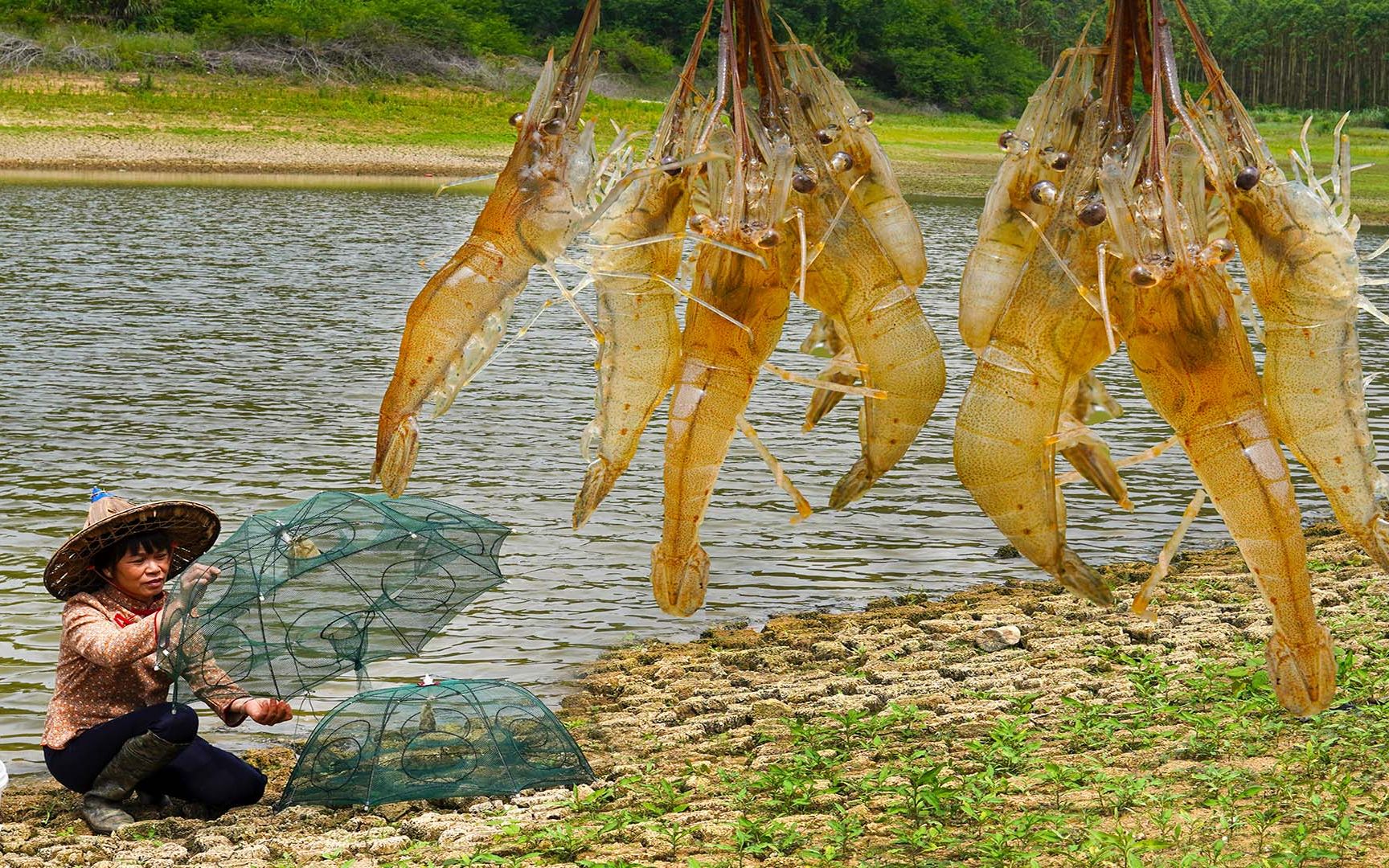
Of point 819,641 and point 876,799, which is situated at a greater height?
point 876,799

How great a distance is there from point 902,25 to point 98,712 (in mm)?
40705

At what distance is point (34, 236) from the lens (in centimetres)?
2719

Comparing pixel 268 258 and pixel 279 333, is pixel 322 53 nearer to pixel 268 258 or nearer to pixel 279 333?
pixel 268 258

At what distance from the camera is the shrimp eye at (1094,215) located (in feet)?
11.8

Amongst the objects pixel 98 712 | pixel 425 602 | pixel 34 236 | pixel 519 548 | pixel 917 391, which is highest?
pixel 917 391

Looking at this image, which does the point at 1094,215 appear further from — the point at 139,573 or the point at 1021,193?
the point at 139,573

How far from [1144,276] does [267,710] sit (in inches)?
150

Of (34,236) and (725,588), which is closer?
(725,588)

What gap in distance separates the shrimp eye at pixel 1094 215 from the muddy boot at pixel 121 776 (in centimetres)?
422

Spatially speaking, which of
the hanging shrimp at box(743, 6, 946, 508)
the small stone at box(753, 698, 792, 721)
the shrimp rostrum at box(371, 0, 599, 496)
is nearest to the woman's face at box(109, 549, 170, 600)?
the shrimp rostrum at box(371, 0, 599, 496)

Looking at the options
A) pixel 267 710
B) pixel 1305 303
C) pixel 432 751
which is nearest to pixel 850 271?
pixel 1305 303

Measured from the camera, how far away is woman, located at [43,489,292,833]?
238 inches

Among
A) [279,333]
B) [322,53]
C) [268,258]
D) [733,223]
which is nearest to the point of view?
[733,223]

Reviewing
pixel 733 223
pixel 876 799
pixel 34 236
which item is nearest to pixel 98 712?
pixel 876 799
